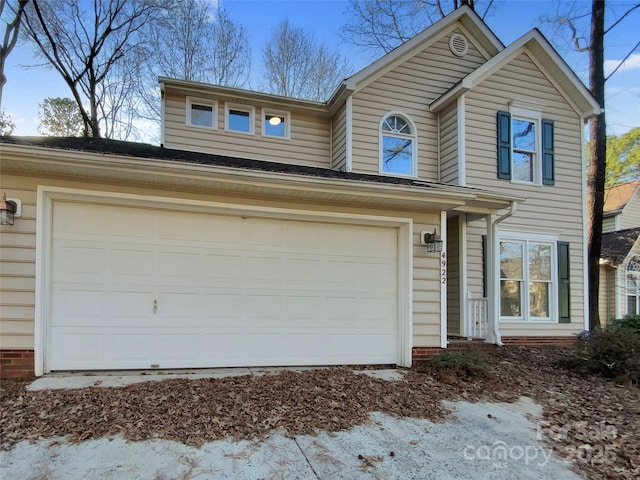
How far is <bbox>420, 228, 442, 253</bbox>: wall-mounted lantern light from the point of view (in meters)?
6.18

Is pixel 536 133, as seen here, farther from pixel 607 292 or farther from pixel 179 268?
pixel 179 268

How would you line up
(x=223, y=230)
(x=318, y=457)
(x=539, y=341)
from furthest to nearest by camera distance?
(x=539, y=341), (x=223, y=230), (x=318, y=457)

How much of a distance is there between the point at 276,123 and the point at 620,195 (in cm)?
1796

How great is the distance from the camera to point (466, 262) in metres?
8.36

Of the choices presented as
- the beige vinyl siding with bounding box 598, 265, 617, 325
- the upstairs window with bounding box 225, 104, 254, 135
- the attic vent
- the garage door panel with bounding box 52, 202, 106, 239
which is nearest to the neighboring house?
the beige vinyl siding with bounding box 598, 265, 617, 325

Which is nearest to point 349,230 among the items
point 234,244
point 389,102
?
point 234,244

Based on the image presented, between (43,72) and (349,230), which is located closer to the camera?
(349,230)

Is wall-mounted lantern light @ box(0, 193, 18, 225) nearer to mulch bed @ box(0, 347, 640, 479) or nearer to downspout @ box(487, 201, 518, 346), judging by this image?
mulch bed @ box(0, 347, 640, 479)

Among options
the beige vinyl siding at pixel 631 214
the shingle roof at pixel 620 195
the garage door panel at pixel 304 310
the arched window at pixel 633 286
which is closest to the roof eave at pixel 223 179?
the garage door panel at pixel 304 310

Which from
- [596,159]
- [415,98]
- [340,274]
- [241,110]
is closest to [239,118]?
[241,110]

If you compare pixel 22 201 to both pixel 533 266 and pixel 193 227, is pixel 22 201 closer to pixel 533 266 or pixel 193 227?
pixel 193 227

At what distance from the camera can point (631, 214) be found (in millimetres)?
16609

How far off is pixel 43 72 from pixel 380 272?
15.2m

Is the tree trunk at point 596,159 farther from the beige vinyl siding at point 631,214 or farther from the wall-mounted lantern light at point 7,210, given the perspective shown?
the wall-mounted lantern light at point 7,210
